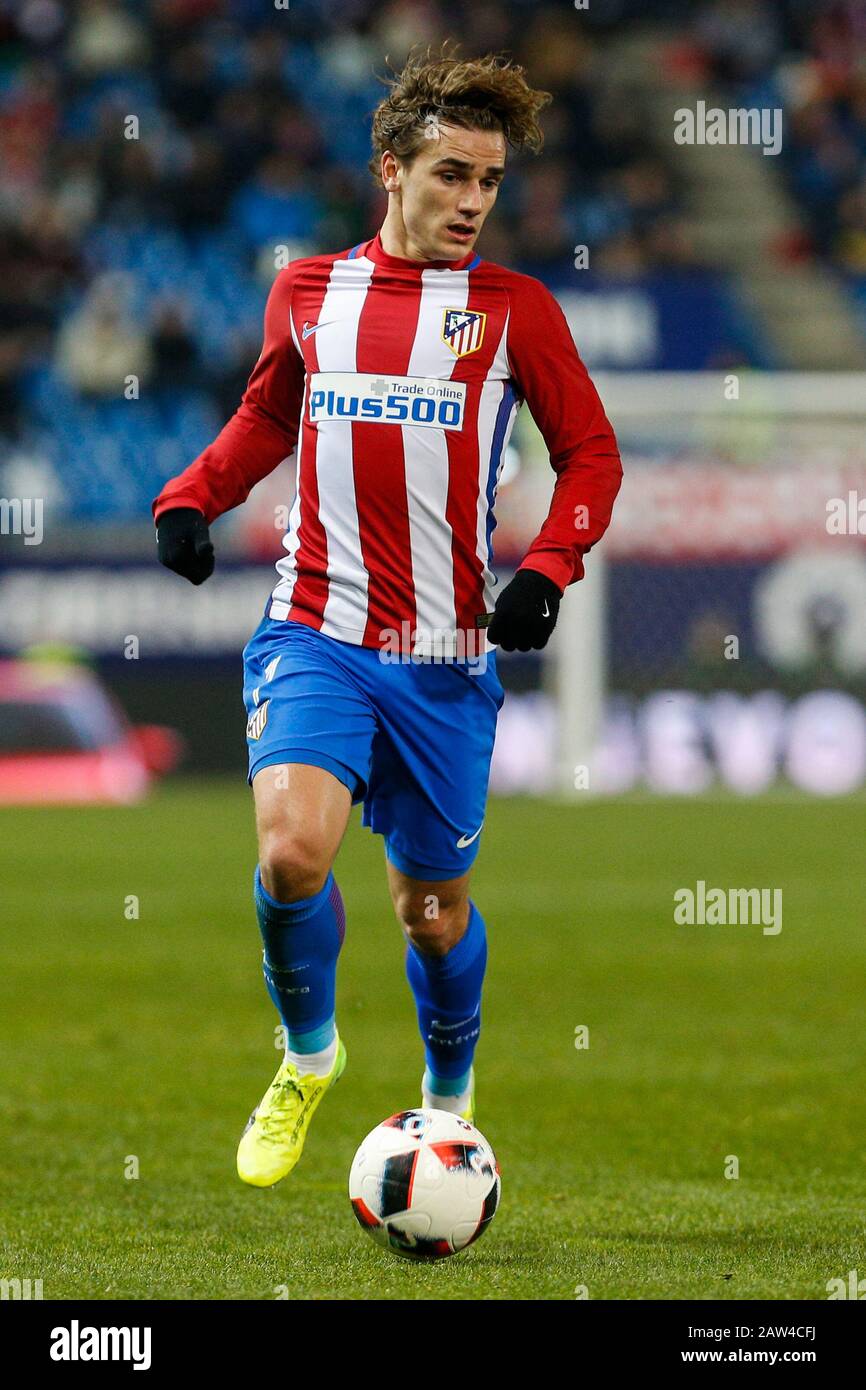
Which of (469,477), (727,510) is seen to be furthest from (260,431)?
(727,510)

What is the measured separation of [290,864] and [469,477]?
0.90 meters

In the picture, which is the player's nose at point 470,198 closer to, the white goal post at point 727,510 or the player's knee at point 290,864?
the player's knee at point 290,864

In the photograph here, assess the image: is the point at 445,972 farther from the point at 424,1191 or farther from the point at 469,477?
the point at 469,477

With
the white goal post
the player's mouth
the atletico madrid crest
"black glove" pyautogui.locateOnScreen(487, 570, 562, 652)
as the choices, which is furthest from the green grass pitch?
the white goal post

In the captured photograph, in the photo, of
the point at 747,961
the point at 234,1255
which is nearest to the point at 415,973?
the point at 234,1255

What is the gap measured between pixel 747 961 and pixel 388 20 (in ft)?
48.0

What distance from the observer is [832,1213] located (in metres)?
4.38

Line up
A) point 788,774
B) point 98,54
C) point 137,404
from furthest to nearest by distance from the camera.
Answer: point 98,54 → point 137,404 → point 788,774

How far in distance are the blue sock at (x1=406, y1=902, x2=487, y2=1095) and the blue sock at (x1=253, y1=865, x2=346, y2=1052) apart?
0.30 m

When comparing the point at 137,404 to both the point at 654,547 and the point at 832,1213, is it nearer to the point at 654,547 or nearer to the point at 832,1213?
the point at 654,547

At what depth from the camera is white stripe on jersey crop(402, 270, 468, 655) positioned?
4.43m

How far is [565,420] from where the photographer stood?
14.6 ft

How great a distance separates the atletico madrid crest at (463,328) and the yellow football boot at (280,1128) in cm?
153

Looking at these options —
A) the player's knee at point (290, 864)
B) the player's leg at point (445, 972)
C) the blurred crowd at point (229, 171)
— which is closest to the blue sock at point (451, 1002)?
the player's leg at point (445, 972)
